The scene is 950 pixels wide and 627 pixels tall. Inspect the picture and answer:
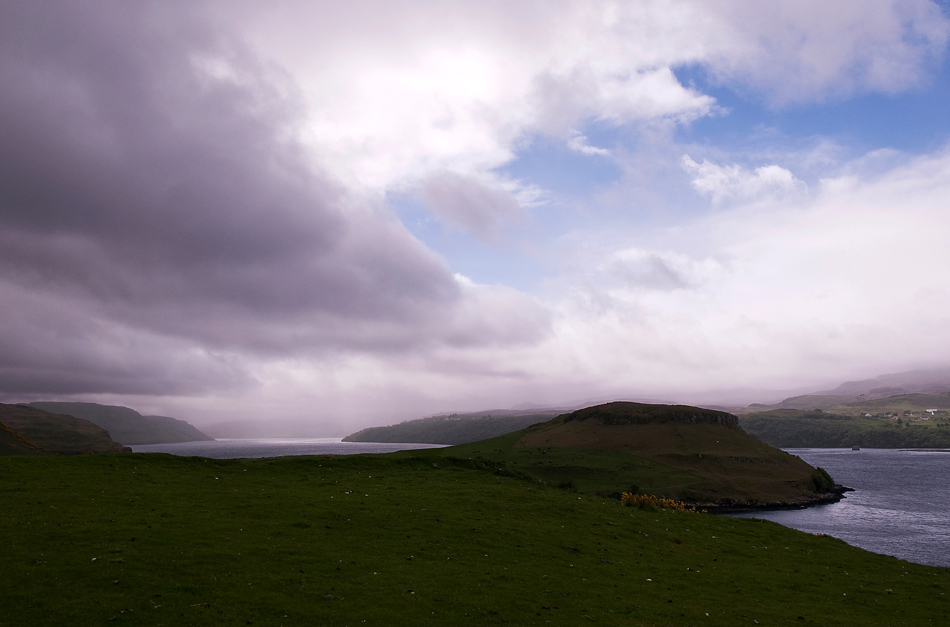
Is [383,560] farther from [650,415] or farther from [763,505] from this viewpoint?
[650,415]

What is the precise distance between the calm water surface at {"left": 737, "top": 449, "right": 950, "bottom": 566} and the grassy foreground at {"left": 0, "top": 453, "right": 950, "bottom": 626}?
36.1 metres

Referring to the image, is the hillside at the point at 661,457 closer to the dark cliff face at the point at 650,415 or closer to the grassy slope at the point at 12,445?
the dark cliff face at the point at 650,415

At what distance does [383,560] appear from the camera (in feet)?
68.0

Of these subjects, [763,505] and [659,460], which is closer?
[763,505]

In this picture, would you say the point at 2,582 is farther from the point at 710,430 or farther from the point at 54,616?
the point at 710,430

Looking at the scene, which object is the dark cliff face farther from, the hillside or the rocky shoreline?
the rocky shoreline

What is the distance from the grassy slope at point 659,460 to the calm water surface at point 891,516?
8.71 m

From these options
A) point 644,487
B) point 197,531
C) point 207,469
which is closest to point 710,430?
point 644,487

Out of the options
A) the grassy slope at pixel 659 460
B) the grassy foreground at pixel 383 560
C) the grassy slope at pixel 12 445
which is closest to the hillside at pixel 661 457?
the grassy slope at pixel 659 460

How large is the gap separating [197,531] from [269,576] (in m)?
5.63

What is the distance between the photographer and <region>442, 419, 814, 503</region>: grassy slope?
92.6 meters

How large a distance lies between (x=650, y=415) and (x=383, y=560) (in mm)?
122394

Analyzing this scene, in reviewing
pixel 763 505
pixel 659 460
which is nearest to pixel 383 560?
pixel 763 505

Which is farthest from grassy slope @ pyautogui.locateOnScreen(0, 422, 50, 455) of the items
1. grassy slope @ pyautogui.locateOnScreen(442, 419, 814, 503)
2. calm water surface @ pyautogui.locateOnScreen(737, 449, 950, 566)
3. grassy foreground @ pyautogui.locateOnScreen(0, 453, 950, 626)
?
calm water surface @ pyautogui.locateOnScreen(737, 449, 950, 566)
